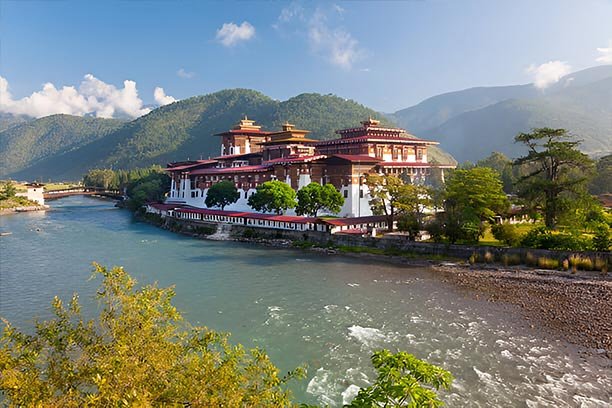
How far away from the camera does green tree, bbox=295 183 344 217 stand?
5491 centimetres

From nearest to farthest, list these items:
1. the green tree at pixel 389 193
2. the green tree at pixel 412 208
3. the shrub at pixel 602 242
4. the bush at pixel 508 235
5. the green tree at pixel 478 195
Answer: the shrub at pixel 602 242
the bush at pixel 508 235
the green tree at pixel 478 195
the green tree at pixel 412 208
the green tree at pixel 389 193

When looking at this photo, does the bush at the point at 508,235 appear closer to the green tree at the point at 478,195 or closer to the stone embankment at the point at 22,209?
the green tree at the point at 478,195

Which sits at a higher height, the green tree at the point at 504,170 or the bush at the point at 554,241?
the green tree at the point at 504,170

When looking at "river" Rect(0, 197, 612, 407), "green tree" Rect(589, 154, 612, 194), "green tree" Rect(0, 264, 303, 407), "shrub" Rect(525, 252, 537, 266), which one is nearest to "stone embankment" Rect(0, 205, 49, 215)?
"river" Rect(0, 197, 612, 407)

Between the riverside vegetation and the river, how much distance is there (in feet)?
33.3

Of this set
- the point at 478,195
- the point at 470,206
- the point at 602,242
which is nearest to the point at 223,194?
the point at 470,206

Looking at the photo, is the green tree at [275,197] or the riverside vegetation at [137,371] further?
the green tree at [275,197]

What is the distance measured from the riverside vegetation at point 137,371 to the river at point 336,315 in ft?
33.3

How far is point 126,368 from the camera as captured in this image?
23.3 ft

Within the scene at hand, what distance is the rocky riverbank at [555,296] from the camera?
23359 millimetres

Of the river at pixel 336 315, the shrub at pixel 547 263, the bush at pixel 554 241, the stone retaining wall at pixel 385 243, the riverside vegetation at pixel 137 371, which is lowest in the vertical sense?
the river at pixel 336 315

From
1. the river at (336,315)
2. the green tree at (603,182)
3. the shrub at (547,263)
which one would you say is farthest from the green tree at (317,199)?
the green tree at (603,182)

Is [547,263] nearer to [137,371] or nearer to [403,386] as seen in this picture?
[403,386]

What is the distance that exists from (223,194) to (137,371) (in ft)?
208
